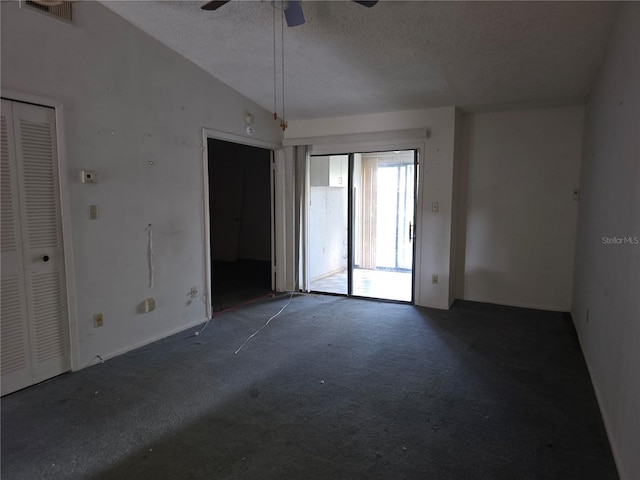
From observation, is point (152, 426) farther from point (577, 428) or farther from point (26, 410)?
point (577, 428)

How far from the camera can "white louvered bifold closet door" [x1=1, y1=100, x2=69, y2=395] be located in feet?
8.87

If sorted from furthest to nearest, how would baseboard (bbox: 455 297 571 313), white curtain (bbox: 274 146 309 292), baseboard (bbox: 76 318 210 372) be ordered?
1. white curtain (bbox: 274 146 309 292)
2. baseboard (bbox: 455 297 571 313)
3. baseboard (bbox: 76 318 210 372)

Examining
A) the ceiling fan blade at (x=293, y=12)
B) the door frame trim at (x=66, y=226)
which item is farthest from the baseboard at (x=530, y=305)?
the door frame trim at (x=66, y=226)

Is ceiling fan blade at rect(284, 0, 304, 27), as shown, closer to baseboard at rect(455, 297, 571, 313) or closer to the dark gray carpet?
the dark gray carpet

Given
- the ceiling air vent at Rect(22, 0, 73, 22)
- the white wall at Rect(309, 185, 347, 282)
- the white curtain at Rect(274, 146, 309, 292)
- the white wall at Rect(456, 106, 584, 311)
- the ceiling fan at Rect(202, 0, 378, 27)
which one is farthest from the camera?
the white wall at Rect(309, 185, 347, 282)

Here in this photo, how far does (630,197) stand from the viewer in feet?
6.78

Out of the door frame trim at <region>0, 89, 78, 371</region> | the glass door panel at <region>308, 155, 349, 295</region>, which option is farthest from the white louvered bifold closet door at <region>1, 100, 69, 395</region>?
the glass door panel at <region>308, 155, 349, 295</region>

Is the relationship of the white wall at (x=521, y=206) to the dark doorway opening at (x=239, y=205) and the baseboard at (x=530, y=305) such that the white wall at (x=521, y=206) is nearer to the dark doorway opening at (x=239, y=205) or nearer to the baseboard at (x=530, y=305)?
the baseboard at (x=530, y=305)

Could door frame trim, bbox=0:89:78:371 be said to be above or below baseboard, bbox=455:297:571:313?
above

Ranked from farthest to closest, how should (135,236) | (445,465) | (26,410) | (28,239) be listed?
(135,236), (28,239), (26,410), (445,465)

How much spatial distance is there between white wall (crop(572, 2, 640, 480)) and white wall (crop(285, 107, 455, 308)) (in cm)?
149

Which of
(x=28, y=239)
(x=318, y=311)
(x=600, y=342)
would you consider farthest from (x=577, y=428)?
(x=28, y=239)

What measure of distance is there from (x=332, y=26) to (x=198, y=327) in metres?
3.22

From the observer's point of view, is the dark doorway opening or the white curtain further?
the dark doorway opening
